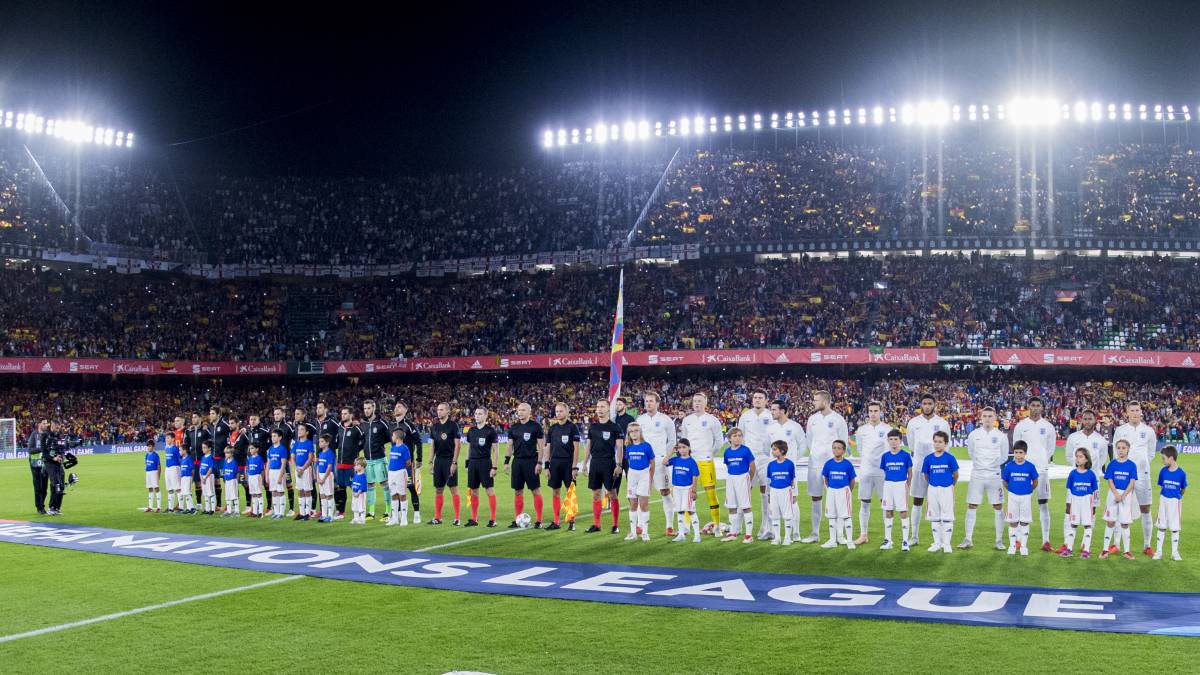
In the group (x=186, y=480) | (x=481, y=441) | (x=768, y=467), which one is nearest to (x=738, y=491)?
(x=768, y=467)

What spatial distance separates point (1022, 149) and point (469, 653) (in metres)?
57.3

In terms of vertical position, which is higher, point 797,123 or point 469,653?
point 797,123

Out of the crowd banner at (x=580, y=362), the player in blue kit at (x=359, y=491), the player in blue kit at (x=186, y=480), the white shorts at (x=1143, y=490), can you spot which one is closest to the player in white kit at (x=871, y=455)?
the white shorts at (x=1143, y=490)

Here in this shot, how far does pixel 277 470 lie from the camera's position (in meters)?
16.7

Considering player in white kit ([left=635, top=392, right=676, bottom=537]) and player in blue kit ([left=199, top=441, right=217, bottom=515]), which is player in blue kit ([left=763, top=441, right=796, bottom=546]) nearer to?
player in white kit ([left=635, top=392, right=676, bottom=537])

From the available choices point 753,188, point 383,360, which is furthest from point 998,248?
point 383,360

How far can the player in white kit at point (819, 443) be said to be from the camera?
44.1 feet

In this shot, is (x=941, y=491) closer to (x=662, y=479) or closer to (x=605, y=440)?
(x=662, y=479)

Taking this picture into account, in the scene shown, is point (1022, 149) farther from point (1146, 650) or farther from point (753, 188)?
point (1146, 650)

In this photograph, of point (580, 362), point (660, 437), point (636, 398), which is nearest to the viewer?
point (660, 437)

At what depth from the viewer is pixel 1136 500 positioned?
41.3ft

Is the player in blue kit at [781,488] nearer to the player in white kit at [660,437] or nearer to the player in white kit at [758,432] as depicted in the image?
the player in white kit at [758,432]

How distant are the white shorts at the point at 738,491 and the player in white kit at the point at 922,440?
7.58ft

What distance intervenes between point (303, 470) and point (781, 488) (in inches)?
329
